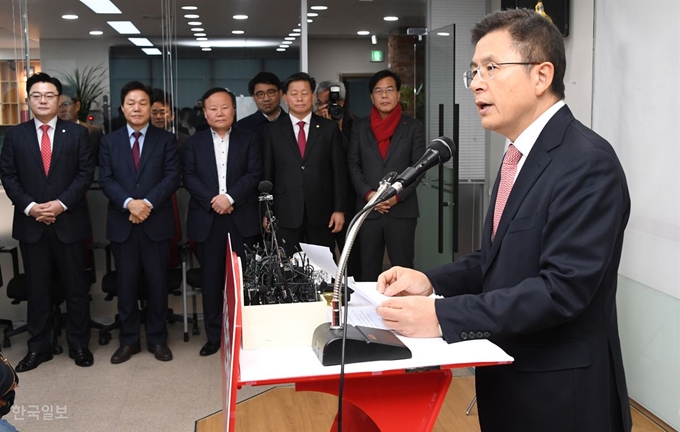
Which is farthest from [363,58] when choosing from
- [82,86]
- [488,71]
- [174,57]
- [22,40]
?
[488,71]

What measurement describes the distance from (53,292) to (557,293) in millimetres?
4218

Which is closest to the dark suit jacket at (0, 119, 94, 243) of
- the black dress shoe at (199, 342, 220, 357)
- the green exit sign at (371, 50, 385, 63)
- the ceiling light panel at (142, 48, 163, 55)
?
the black dress shoe at (199, 342, 220, 357)

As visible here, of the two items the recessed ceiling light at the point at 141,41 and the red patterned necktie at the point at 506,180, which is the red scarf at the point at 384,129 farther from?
the red patterned necktie at the point at 506,180

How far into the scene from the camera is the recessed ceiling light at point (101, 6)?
222 inches

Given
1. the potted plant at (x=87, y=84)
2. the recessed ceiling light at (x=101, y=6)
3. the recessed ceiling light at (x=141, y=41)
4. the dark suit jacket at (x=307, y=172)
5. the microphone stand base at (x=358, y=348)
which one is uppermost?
the recessed ceiling light at (x=101, y=6)

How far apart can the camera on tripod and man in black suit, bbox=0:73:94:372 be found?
5.85 ft

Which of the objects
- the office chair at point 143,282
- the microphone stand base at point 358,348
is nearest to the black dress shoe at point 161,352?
the office chair at point 143,282

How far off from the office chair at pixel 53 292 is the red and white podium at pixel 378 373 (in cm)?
348

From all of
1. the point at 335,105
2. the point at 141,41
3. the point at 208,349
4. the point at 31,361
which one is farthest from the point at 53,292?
the point at 335,105

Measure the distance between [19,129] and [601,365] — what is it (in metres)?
4.17

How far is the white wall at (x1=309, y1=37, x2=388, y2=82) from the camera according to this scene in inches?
234

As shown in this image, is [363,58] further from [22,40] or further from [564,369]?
[564,369]

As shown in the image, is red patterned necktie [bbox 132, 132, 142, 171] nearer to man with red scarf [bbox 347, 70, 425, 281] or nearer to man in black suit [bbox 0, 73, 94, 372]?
man in black suit [bbox 0, 73, 94, 372]

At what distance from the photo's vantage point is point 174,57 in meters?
5.78
